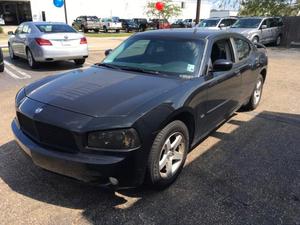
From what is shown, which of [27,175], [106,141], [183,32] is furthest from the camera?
[183,32]

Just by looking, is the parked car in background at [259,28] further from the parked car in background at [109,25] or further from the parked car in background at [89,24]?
the parked car in background at [109,25]

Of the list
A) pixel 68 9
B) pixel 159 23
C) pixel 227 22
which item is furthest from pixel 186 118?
pixel 68 9

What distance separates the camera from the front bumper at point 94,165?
9.01 feet

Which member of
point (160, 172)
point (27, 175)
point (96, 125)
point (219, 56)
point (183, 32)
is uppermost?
point (183, 32)

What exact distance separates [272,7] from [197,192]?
27.0 meters

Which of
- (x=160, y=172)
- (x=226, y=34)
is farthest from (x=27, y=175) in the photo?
(x=226, y=34)

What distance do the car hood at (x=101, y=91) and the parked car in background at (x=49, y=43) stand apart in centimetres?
662

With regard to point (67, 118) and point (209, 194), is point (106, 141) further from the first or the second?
point (209, 194)

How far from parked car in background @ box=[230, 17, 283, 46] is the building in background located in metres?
28.6

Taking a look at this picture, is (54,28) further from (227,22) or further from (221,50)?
(227,22)

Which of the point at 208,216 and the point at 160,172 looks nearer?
the point at 208,216

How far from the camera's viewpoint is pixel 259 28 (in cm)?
1819

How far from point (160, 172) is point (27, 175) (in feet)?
5.10

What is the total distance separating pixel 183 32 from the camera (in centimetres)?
451
